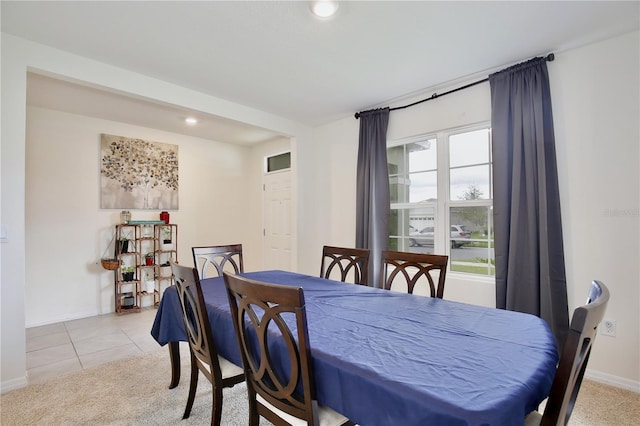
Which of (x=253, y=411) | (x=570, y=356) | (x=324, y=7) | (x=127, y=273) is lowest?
(x=253, y=411)

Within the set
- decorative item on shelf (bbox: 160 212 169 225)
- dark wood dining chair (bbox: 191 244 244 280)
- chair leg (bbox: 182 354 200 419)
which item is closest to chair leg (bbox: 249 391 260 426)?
A: chair leg (bbox: 182 354 200 419)

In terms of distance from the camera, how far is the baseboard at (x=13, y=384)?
2154 mm

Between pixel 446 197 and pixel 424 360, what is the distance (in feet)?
8.00

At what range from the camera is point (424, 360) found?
1037mm

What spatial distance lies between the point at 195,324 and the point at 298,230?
2653 mm

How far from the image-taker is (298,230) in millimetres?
4344

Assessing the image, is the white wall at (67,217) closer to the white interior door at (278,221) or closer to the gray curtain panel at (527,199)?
the white interior door at (278,221)

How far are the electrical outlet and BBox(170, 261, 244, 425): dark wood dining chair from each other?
2.61 meters

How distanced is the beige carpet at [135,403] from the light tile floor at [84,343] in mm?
271

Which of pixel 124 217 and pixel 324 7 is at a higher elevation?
pixel 324 7

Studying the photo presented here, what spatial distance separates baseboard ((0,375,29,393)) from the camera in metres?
2.15

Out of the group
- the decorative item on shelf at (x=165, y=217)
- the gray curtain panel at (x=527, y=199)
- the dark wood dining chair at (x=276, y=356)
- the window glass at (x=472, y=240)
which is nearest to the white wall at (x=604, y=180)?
the gray curtain panel at (x=527, y=199)

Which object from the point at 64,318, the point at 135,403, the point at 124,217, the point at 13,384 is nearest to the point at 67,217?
the point at 124,217

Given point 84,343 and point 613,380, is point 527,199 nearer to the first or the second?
point 613,380
